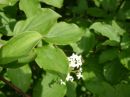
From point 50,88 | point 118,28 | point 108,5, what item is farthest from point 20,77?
point 108,5

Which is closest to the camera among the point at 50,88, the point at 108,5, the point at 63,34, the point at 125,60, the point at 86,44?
the point at 63,34

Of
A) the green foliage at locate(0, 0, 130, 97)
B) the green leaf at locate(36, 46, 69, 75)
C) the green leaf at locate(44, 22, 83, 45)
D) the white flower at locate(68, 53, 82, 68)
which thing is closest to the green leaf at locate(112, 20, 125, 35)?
the green foliage at locate(0, 0, 130, 97)

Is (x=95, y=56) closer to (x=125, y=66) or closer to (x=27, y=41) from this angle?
(x=125, y=66)

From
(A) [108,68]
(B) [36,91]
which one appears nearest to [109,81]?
(A) [108,68]

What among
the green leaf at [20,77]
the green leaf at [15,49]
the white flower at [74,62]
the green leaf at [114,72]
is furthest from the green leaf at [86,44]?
the green leaf at [15,49]

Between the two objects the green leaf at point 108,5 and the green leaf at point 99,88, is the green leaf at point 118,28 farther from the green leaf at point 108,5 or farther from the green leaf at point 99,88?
the green leaf at point 99,88

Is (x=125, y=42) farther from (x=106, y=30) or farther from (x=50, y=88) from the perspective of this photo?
(x=50, y=88)

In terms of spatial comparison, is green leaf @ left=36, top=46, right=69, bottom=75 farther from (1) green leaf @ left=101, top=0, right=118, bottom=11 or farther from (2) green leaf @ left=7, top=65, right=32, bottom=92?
(1) green leaf @ left=101, top=0, right=118, bottom=11

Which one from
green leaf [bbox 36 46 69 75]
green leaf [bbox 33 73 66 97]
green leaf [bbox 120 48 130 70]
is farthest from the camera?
green leaf [bbox 120 48 130 70]
